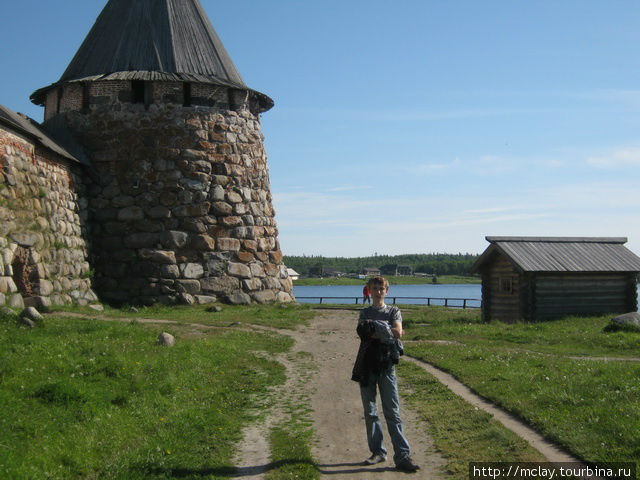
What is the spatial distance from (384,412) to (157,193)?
17409 mm

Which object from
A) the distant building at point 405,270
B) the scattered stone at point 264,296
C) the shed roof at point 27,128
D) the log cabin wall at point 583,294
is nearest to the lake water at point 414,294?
the distant building at point 405,270

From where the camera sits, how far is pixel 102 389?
8539 mm

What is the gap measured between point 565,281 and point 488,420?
1542 centimetres

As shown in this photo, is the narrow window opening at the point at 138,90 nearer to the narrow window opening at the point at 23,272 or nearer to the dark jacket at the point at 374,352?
the narrow window opening at the point at 23,272

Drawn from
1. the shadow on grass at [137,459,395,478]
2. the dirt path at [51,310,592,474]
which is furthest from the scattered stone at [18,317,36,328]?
the shadow on grass at [137,459,395,478]

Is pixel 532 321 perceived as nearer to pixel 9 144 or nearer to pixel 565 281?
pixel 565 281

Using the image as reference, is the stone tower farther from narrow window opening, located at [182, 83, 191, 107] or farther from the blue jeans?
the blue jeans

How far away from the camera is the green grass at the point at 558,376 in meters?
7.01

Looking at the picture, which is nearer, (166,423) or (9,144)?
(166,423)

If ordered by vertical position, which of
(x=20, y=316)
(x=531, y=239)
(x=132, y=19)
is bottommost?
(x=20, y=316)

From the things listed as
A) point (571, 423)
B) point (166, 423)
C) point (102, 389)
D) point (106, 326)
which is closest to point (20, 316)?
point (106, 326)

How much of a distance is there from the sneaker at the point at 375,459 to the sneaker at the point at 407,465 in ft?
0.83

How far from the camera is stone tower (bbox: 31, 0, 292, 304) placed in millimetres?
22344

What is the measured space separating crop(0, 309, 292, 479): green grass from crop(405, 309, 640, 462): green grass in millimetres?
3579
